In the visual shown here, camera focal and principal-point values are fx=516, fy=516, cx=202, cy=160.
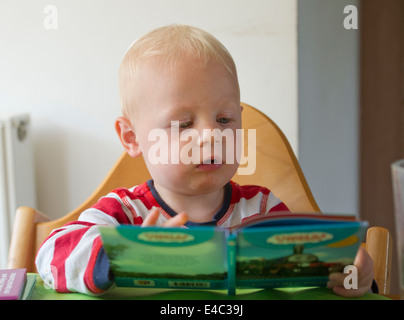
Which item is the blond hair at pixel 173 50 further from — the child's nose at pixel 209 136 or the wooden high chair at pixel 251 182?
the wooden high chair at pixel 251 182

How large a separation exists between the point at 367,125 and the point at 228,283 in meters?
1.33

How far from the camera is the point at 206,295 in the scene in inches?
17.5

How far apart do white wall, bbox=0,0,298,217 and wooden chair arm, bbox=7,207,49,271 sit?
21.3 inches

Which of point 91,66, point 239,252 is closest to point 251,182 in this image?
point 239,252

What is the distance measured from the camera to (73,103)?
1.31m

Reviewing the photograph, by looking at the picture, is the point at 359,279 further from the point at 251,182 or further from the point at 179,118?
the point at 251,182

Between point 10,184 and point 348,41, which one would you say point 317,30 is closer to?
point 348,41

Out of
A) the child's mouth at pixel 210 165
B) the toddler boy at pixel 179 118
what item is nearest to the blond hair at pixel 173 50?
the toddler boy at pixel 179 118

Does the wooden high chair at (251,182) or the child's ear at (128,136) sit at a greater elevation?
the child's ear at (128,136)

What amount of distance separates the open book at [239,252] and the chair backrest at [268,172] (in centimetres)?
40

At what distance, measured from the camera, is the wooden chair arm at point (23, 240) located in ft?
2.48

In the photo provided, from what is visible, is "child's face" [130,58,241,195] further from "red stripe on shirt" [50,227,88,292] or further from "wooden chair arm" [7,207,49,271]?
"wooden chair arm" [7,207,49,271]

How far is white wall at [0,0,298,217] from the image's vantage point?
1.19 metres

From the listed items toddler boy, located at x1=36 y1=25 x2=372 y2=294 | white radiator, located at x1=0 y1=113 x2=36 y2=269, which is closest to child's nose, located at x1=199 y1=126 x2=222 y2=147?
toddler boy, located at x1=36 y1=25 x2=372 y2=294
